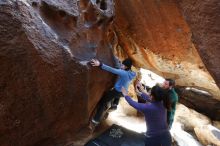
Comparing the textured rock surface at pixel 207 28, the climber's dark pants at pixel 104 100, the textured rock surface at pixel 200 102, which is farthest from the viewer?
the textured rock surface at pixel 200 102

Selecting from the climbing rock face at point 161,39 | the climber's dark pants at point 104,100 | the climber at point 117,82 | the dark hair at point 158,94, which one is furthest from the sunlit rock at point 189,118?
A: the dark hair at point 158,94

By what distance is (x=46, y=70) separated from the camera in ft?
16.3

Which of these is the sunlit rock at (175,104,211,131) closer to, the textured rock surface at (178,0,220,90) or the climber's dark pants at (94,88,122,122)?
the climber's dark pants at (94,88,122,122)

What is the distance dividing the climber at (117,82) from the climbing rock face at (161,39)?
119 centimetres

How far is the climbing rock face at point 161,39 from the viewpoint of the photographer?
6.62m

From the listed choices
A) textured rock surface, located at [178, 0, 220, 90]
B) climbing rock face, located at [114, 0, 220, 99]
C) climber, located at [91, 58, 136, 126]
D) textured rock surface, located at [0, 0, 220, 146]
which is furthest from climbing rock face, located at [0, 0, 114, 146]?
textured rock surface, located at [178, 0, 220, 90]

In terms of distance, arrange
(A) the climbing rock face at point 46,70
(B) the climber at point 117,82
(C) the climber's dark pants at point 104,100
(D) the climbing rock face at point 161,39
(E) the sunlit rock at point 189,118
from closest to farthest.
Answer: (A) the climbing rock face at point 46,70, (B) the climber at point 117,82, (D) the climbing rock face at point 161,39, (C) the climber's dark pants at point 104,100, (E) the sunlit rock at point 189,118

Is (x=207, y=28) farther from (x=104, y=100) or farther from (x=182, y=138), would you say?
(x=182, y=138)

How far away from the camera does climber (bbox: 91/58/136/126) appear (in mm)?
6091

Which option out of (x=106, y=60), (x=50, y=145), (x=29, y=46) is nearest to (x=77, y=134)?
(x=50, y=145)

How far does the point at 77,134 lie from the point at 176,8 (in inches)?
141

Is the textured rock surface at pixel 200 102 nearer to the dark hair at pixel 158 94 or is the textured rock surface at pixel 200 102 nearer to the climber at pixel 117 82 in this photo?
the climber at pixel 117 82

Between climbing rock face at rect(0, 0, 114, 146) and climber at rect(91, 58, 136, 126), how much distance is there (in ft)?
0.78

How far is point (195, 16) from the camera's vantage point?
5113 millimetres
